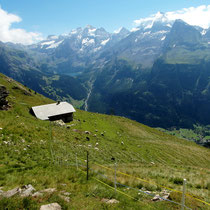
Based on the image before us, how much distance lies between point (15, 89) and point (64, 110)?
4107 centimetres

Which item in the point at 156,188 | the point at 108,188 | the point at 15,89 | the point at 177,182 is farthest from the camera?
the point at 15,89

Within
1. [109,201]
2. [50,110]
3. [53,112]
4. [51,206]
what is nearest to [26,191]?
[51,206]

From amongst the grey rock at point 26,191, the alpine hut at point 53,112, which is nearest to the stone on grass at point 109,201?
the grey rock at point 26,191

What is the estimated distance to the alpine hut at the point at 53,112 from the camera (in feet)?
187

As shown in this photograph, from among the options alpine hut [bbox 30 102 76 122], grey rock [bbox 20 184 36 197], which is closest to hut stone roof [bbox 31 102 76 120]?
alpine hut [bbox 30 102 76 122]

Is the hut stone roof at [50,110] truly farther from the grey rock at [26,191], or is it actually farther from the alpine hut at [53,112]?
the grey rock at [26,191]

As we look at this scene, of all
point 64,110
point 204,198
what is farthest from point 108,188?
point 64,110

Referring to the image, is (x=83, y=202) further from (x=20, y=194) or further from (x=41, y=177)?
(x=41, y=177)

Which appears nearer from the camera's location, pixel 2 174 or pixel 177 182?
pixel 2 174

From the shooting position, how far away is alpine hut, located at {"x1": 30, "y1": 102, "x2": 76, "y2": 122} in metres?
57.0

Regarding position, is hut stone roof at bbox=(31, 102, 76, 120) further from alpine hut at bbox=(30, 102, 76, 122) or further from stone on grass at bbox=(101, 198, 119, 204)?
stone on grass at bbox=(101, 198, 119, 204)

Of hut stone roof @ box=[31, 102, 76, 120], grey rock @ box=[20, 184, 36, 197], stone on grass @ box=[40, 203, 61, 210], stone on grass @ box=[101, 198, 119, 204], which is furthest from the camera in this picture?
hut stone roof @ box=[31, 102, 76, 120]

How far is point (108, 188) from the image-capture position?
12820mm

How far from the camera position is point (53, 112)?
6078 centimetres
